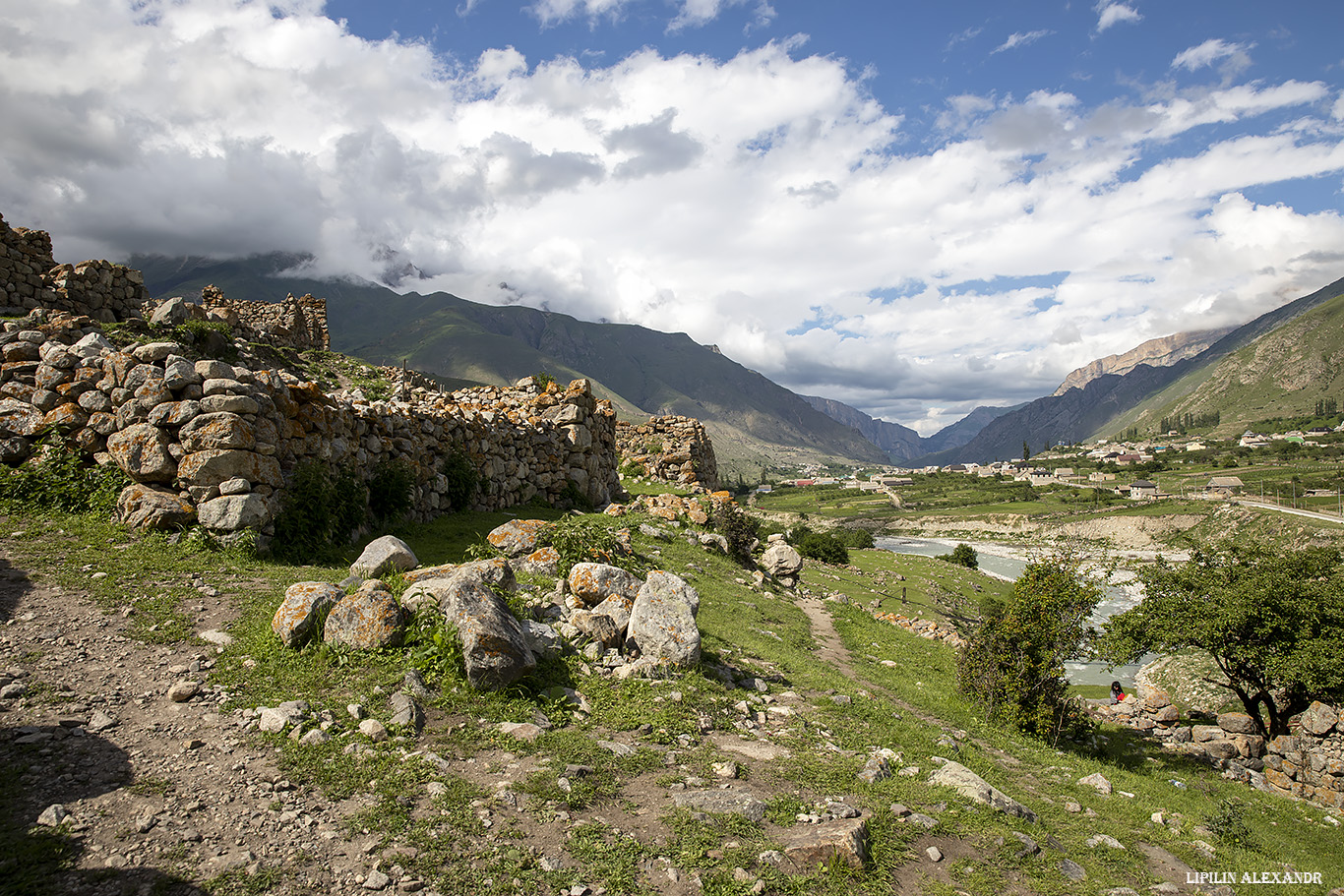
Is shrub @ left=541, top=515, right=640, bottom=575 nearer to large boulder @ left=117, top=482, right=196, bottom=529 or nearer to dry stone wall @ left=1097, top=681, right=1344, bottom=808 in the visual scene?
large boulder @ left=117, top=482, right=196, bottom=529

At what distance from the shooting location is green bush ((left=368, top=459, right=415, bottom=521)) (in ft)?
56.5

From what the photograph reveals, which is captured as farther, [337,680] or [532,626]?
[532,626]

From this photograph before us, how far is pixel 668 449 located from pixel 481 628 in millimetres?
33283

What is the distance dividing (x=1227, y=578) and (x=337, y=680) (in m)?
26.0

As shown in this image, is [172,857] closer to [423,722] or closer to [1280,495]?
[423,722]

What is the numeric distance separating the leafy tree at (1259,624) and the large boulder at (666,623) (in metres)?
15.9

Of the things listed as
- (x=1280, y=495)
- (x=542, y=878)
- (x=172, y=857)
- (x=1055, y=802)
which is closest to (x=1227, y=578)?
(x=1055, y=802)

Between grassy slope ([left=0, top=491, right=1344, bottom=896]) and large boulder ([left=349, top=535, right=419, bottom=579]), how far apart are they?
4.21 feet

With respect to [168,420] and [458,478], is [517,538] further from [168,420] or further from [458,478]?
[168,420]

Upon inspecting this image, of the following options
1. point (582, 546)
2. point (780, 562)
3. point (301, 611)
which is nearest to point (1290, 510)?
point (780, 562)

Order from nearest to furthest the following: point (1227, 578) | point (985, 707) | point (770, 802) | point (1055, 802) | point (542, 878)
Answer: point (542, 878) → point (770, 802) → point (1055, 802) → point (985, 707) → point (1227, 578)

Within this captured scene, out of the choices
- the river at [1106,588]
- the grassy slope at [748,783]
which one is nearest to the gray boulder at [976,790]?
the grassy slope at [748,783]

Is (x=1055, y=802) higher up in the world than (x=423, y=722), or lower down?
lower down

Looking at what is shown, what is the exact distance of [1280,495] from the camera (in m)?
119
